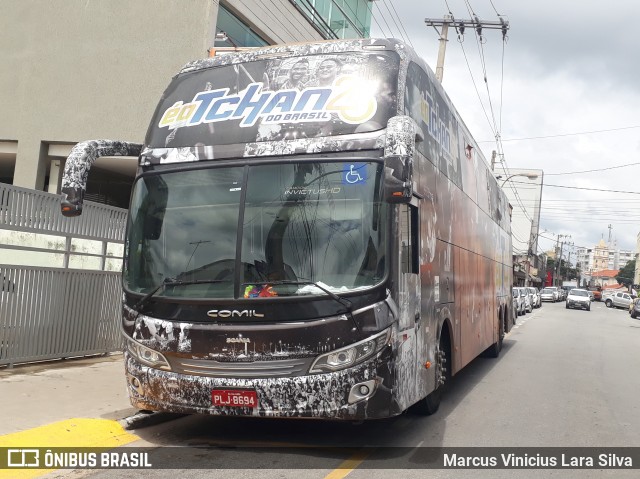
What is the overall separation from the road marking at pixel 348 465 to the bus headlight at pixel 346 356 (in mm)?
820

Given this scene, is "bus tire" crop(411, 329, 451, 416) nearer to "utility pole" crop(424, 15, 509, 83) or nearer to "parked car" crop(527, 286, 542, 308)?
"utility pole" crop(424, 15, 509, 83)

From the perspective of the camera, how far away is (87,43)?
16.0m

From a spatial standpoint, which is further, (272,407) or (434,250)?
(434,250)

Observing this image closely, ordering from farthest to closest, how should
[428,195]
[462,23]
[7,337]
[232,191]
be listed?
[462,23]
[7,337]
[428,195]
[232,191]

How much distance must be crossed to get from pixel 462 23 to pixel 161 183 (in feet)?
68.0

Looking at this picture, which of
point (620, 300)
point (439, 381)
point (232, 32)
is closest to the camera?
point (439, 381)

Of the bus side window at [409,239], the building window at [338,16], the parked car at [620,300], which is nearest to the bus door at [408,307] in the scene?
the bus side window at [409,239]

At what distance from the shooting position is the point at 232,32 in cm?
1623

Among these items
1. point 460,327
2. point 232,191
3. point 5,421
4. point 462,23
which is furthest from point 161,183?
point 462,23

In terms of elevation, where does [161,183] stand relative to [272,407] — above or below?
above

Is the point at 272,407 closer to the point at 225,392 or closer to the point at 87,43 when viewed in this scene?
the point at 225,392

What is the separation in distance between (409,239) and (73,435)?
361cm

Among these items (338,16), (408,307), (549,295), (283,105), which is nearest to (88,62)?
(338,16)

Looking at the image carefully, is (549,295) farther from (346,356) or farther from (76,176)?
(76,176)
